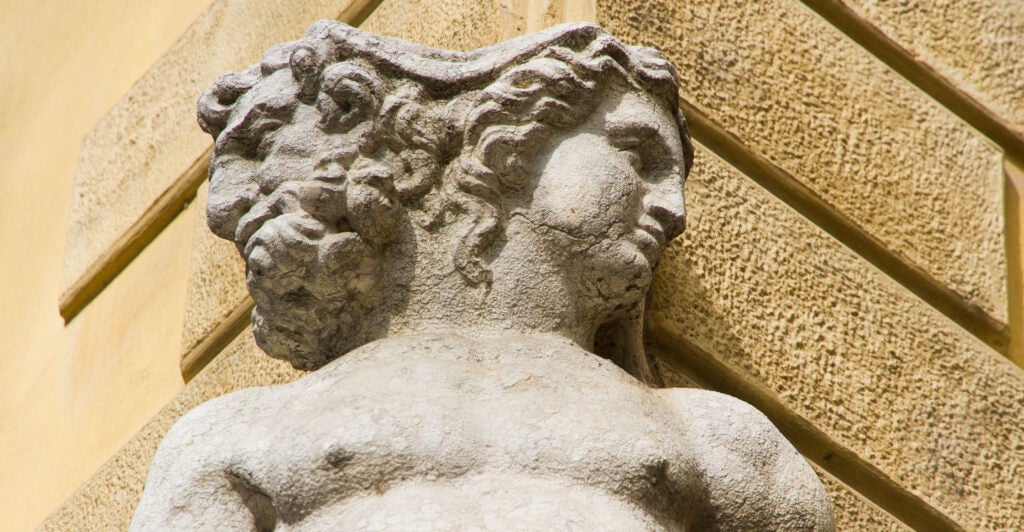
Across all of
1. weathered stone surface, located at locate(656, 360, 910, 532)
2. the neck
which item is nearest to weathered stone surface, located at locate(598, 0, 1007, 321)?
weathered stone surface, located at locate(656, 360, 910, 532)

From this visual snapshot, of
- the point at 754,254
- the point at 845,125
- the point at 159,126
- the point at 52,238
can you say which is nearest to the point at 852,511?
the point at 754,254

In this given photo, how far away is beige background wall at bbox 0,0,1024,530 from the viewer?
2426 millimetres

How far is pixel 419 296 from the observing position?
6.11 feet

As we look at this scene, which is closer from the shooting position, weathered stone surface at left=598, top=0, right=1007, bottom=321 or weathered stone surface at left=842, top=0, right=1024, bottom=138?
weathered stone surface at left=598, top=0, right=1007, bottom=321

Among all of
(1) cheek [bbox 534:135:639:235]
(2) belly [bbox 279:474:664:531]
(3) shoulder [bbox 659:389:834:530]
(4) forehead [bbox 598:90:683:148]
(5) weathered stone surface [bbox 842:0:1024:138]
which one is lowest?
(5) weathered stone surface [bbox 842:0:1024:138]

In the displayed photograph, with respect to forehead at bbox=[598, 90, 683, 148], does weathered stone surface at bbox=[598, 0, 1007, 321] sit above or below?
below

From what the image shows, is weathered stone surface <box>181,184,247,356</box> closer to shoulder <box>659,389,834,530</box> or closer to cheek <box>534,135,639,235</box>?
cheek <box>534,135,639,235</box>

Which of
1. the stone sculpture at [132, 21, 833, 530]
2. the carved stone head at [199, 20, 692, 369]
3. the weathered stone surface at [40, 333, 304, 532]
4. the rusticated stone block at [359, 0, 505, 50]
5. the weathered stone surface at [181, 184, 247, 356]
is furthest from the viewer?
the weathered stone surface at [181, 184, 247, 356]

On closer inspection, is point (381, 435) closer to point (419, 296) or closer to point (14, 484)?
point (419, 296)

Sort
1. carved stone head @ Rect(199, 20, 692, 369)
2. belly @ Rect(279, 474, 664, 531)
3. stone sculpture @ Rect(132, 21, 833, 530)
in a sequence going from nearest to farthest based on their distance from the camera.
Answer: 1. belly @ Rect(279, 474, 664, 531)
2. stone sculpture @ Rect(132, 21, 833, 530)
3. carved stone head @ Rect(199, 20, 692, 369)

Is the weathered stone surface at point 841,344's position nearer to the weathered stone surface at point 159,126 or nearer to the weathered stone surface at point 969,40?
the weathered stone surface at point 969,40

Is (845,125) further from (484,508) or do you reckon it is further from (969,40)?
(484,508)

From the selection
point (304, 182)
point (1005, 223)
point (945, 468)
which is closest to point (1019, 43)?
point (1005, 223)

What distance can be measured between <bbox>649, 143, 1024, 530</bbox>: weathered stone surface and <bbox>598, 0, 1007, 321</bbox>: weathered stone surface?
0.10 meters
